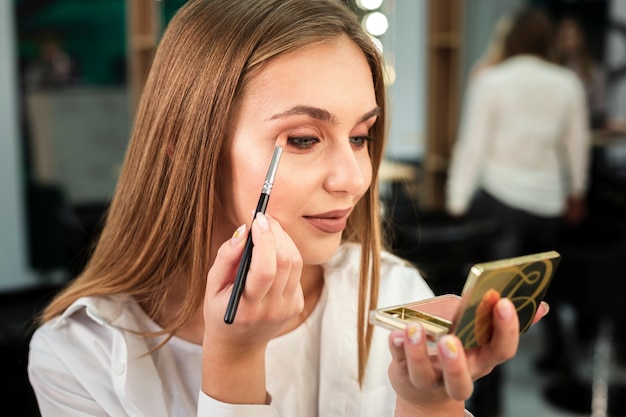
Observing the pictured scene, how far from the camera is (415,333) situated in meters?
0.75

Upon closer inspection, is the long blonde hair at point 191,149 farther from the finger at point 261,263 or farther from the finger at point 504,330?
the finger at point 504,330

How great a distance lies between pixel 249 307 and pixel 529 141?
258 centimetres

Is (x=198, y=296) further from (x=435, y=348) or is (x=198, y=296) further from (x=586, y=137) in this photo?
(x=586, y=137)

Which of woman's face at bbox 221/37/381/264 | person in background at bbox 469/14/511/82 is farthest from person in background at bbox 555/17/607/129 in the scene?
woman's face at bbox 221/37/381/264

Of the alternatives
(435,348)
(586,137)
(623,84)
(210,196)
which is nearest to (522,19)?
(586,137)

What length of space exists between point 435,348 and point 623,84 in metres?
3.43

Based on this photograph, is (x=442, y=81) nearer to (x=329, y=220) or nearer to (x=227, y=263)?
(x=329, y=220)

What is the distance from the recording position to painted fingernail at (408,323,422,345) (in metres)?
0.75

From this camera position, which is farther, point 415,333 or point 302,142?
point 302,142

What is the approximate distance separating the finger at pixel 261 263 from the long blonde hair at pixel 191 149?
20 centimetres

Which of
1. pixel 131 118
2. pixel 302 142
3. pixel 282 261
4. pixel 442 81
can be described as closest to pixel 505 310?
pixel 282 261

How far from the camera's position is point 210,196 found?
3.33 ft

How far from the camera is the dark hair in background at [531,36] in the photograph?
3.18 m

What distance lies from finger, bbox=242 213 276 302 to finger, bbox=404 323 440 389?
157 millimetres
